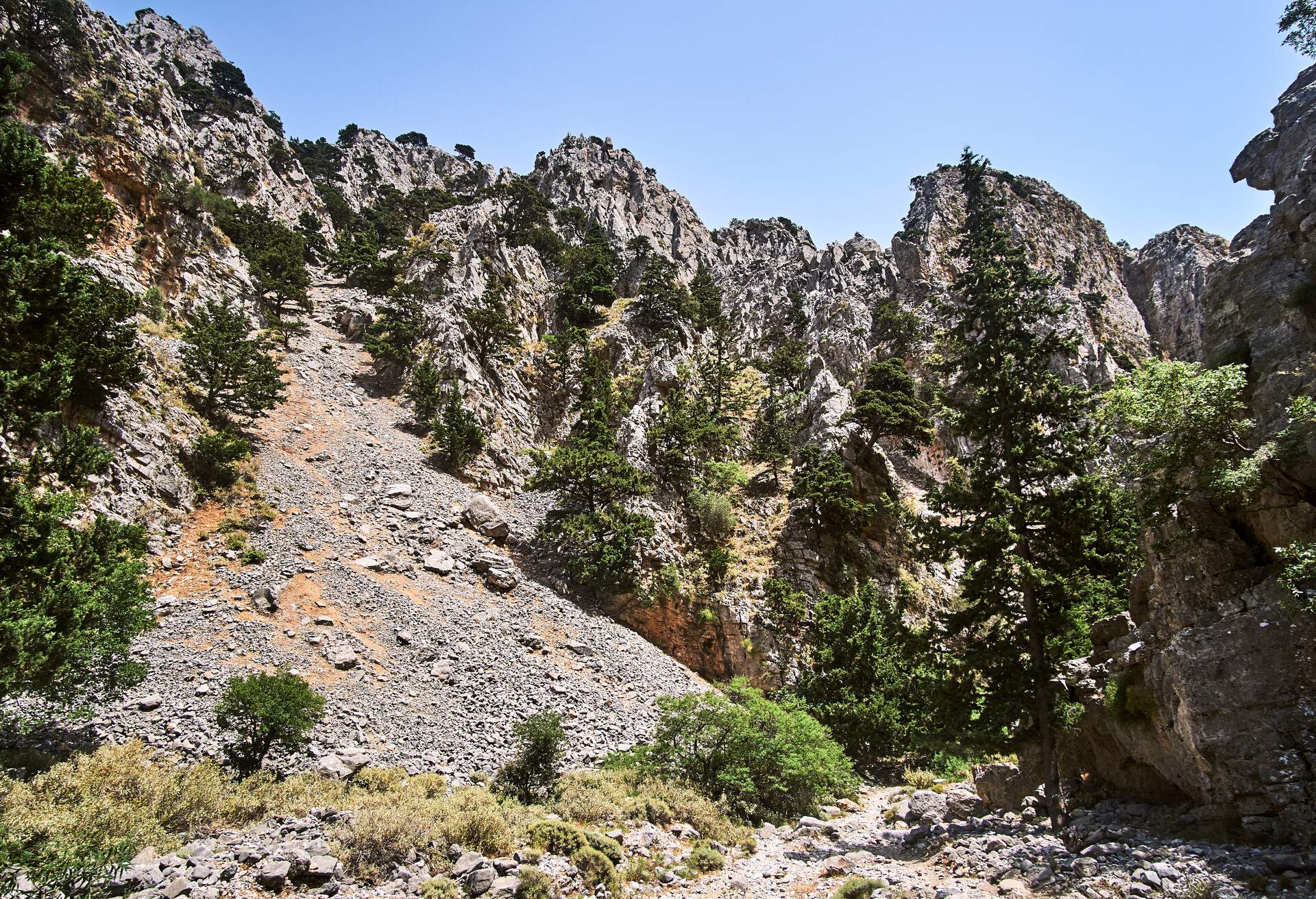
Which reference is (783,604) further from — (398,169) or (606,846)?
(398,169)

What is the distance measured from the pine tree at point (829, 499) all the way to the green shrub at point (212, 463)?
2981cm

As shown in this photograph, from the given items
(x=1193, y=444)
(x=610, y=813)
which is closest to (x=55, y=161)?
(x=610, y=813)

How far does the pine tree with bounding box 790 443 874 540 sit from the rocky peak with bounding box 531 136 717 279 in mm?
58219

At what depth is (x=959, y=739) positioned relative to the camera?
14062mm

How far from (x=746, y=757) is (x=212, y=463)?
26.5 metres

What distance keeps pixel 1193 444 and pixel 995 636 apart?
6.08m

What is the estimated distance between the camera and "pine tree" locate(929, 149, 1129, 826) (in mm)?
13719

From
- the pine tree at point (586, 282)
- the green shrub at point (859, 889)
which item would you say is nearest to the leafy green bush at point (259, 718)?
the green shrub at point (859, 889)

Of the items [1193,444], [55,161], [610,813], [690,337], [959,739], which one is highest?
[690,337]

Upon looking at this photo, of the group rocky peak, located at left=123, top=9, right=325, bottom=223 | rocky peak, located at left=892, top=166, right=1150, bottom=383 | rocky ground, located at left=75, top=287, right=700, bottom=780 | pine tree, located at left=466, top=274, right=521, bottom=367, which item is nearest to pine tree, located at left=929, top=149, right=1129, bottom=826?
rocky ground, located at left=75, top=287, right=700, bottom=780

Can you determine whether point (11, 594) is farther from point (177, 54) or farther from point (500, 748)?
point (177, 54)

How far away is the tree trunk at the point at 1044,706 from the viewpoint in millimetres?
12273

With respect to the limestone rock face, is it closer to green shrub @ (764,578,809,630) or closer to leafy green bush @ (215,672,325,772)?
green shrub @ (764,578,809,630)

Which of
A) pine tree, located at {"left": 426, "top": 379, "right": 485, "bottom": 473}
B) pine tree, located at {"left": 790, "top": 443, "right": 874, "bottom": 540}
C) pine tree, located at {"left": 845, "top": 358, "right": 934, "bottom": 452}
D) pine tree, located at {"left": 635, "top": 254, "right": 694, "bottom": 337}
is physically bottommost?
pine tree, located at {"left": 790, "top": 443, "right": 874, "bottom": 540}
